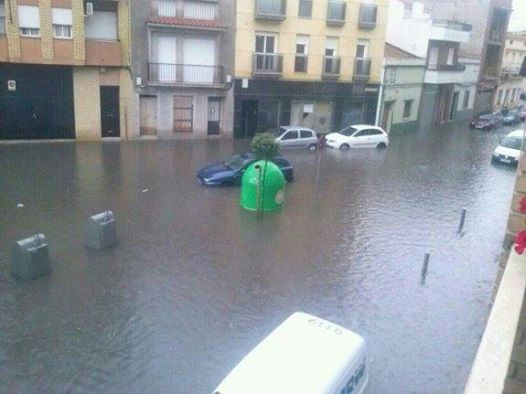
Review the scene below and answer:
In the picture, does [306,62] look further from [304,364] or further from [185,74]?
[304,364]

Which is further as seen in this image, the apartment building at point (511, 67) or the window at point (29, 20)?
the apartment building at point (511, 67)

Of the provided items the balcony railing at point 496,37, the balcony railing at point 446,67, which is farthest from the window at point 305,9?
the balcony railing at point 496,37

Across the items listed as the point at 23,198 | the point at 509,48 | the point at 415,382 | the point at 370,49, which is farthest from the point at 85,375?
the point at 509,48


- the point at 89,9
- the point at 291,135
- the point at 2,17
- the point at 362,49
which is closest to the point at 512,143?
the point at 362,49

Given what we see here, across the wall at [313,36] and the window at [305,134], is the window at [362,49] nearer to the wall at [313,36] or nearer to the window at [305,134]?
the wall at [313,36]

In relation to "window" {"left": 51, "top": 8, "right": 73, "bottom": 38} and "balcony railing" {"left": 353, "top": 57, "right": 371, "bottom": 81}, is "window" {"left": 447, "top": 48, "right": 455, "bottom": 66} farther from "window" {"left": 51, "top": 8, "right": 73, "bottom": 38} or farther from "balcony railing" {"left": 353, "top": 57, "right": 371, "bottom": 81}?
"window" {"left": 51, "top": 8, "right": 73, "bottom": 38}

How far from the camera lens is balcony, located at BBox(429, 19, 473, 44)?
Result: 38.3 metres

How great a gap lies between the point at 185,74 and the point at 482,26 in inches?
1331

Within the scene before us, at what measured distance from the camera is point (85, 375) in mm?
7988

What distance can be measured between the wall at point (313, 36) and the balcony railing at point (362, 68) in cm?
33

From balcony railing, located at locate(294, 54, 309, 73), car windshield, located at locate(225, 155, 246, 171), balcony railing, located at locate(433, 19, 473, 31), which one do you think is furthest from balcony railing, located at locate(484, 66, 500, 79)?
car windshield, located at locate(225, 155, 246, 171)

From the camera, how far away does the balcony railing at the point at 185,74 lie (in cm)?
2723

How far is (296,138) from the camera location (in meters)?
27.7

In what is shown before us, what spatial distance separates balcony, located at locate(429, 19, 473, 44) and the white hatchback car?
12.6 metres
